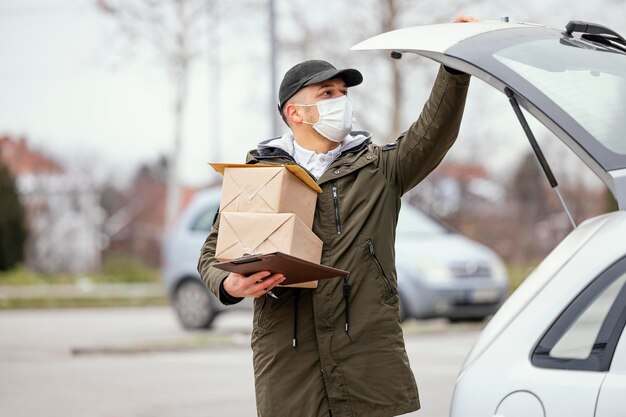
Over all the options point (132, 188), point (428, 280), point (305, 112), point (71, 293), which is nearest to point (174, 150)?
point (71, 293)

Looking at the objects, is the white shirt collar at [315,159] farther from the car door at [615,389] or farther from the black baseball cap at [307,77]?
the car door at [615,389]

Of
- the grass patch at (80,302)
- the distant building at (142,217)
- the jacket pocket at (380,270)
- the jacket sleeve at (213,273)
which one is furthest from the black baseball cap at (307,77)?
the distant building at (142,217)

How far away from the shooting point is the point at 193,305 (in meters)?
15.5

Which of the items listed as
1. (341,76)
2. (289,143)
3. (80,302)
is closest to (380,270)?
(289,143)

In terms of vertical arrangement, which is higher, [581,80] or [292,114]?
[581,80]

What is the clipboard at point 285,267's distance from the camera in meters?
3.49

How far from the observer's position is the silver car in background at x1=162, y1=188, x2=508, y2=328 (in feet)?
46.2

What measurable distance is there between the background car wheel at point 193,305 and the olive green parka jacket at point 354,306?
11.4 metres

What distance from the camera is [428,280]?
46.0ft

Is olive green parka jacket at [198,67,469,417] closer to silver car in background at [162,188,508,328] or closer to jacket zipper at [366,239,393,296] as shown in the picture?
jacket zipper at [366,239,393,296]

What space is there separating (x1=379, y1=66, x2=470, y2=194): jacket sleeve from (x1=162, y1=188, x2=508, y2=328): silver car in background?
10.0 metres

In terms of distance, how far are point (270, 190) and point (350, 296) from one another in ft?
1.45

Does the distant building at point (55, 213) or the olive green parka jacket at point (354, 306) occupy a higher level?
the olive green parka jacket at point (354, 306)

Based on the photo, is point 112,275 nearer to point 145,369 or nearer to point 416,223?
point 416,223
